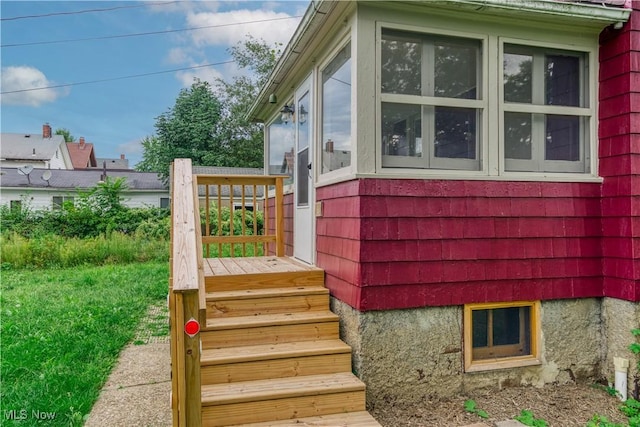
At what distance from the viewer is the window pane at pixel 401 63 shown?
9.87 ft

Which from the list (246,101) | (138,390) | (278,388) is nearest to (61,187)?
(246,101)

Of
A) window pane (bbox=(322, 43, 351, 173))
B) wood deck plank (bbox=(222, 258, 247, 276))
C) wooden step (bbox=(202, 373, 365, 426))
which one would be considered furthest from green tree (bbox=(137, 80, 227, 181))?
wooden step (bbox=(202, 373, 365, 426))

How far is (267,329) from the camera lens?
10.1ft

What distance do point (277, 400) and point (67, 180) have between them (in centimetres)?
2431

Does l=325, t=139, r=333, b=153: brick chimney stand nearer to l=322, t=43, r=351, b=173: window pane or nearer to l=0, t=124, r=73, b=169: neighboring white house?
l=322, t=43, r=351, b=173: window pane

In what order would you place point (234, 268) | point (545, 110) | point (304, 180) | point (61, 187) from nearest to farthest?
point (545, 110) → point (234, 268) → point (304, 180) → point (61, 187)

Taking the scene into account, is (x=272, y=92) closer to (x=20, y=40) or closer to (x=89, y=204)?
(x=89, y=204)

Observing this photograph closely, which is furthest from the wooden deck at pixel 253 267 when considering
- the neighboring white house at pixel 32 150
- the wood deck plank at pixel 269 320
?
the neighboring white house at pixel 32 150

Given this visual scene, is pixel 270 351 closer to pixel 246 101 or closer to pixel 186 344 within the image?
pixel 186 344

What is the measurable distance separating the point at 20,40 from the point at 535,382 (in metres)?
24.3

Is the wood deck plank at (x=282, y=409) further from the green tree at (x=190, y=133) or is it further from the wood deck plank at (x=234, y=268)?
the green tree at (x=190, y=133)

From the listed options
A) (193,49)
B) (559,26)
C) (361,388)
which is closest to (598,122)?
(559,26)

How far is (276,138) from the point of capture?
6.18 metres

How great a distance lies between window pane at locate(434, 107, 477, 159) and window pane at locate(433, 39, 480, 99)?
13cm
